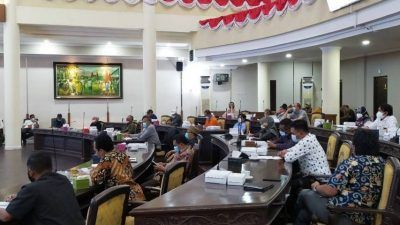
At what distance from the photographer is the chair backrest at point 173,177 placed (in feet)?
14.4

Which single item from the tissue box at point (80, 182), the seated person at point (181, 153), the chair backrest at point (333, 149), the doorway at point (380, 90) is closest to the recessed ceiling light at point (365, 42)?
the doorway at point (380, 90)

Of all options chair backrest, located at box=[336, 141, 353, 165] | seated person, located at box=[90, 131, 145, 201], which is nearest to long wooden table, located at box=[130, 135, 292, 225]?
seated person, located at box=[90, 131, 145, 201]

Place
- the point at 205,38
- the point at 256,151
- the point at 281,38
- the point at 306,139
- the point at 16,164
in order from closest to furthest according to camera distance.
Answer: the point at 306,139 → the point at 256,151 → the point at 16,164 → the point at 281,38 → the point at 205,38

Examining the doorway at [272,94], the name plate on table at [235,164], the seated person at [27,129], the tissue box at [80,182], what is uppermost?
the doorway at [272,94]

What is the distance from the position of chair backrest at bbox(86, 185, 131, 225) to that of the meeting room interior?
0.01m

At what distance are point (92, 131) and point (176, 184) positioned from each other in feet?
26.3

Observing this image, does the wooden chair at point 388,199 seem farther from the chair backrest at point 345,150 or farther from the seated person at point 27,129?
the seated person at point 27,129

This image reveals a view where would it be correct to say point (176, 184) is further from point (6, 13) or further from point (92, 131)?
point (6, 13)

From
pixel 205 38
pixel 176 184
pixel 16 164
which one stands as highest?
pixel 205 38

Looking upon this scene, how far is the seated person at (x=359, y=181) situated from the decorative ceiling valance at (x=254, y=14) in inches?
359

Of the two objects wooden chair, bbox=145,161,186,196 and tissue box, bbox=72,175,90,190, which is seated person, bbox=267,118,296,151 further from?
tissue box, bbox=72,175,90,190

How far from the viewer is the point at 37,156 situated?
129 inches

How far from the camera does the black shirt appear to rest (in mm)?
3061

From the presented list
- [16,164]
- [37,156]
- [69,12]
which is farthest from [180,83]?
[37,156]
